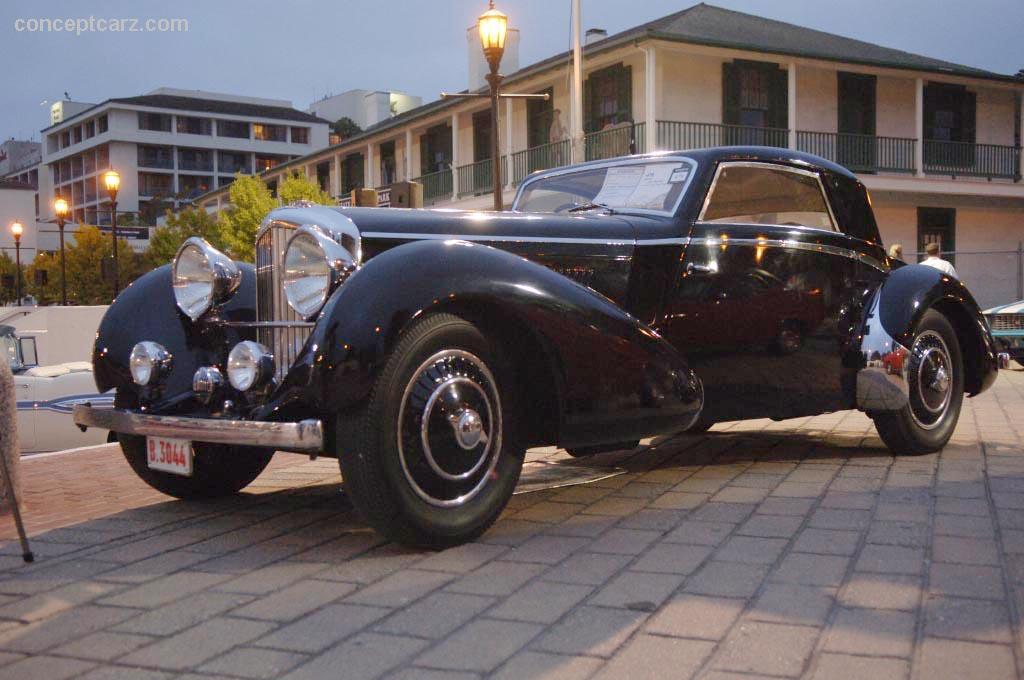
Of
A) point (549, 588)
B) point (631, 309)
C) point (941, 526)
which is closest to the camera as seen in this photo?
point (549, 588)

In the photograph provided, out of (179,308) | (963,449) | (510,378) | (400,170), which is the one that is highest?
(400,170)

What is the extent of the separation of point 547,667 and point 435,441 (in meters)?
1.21

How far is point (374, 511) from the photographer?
3340 millimetres

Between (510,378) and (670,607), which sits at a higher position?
(510,378)

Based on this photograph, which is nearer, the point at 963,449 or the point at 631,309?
the point at 631,309

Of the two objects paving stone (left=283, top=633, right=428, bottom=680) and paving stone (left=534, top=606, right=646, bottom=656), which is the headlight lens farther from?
paving stone (left=534, top=606, right=646, bottom=656)

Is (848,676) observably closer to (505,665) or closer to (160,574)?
(505,665)

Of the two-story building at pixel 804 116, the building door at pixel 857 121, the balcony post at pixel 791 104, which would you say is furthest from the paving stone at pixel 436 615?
the building door at pixel 857 121

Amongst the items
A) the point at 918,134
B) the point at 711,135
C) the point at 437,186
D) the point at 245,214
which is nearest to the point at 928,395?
the point at 711,135

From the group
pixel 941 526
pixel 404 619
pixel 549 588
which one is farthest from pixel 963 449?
pixel 404 619

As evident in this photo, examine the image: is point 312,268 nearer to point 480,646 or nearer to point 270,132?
point 480,646

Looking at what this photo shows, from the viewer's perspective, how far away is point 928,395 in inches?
219

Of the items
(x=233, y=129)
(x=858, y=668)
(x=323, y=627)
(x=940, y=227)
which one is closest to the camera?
(x=858, y=668)

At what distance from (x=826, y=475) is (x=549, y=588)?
2389mm
